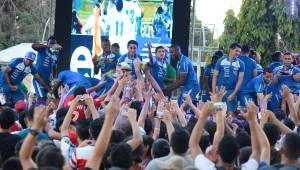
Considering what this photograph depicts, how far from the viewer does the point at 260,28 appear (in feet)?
99.8

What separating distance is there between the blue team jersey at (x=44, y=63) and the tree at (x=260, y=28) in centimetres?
1557

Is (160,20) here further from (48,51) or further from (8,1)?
(8,1)

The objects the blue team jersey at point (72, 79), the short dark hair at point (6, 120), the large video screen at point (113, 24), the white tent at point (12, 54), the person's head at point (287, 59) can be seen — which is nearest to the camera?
the short dark hair at point (6, 120)

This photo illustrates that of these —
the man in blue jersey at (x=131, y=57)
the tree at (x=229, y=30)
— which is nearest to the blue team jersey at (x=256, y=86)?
the man in blue jersey at (x=131, y=57)

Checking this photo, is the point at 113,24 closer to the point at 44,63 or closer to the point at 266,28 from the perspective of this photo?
the point at 44,63

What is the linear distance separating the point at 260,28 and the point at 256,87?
54.6ft

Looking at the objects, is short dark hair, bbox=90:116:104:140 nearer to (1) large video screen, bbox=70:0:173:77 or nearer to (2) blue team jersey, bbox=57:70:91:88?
(2) blue team jersey, bbox=57:70:91:88

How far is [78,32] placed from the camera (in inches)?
710

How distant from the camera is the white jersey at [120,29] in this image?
17828 mm

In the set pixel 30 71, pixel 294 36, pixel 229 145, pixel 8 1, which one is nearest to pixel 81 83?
pixel 30 71

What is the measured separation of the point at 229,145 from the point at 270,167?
1.25 feet

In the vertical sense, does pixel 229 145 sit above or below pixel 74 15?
below

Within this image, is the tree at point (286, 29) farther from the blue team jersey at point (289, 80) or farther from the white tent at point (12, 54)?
the blue team jersey at point (289, 80)

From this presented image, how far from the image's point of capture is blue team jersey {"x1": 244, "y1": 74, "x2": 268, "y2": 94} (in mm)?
14078
